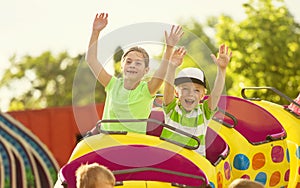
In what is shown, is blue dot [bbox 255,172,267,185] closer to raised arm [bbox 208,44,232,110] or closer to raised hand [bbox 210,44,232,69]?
raised arm [bbox 208,44,232,110]

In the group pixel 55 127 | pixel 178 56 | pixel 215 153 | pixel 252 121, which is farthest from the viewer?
pixel 55 127

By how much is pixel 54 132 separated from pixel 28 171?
0.79 meters

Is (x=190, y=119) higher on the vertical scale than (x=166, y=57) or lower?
lower

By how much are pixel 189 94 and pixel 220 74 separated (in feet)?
0.78

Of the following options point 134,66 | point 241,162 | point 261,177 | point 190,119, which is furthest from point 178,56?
point 261,177

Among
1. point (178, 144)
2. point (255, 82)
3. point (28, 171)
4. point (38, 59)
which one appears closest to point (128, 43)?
point (178, 144)

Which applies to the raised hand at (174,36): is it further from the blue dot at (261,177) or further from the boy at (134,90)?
the blue dot at (261,177)

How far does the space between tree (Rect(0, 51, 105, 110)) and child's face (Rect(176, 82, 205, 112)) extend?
2774 centimetres

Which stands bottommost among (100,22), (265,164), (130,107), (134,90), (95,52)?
(265,164)

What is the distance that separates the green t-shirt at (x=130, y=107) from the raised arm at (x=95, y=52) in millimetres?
219

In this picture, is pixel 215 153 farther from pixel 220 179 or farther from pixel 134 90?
pixel 134 90

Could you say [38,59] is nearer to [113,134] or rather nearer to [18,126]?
[18,126]

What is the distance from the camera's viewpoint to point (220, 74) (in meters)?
6.05

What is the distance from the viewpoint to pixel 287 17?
17891 mm
